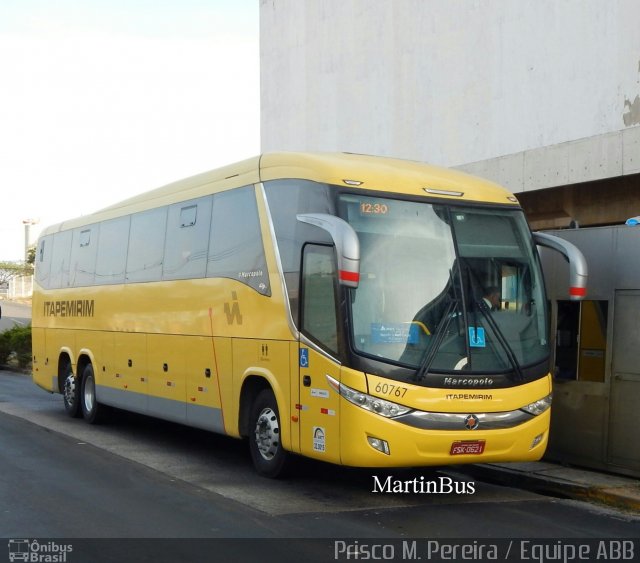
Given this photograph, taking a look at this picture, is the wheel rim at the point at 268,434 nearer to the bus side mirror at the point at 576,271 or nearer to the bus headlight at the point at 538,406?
the bus headlight at the point at 538,406

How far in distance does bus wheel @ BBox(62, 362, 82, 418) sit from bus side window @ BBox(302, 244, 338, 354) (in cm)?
836

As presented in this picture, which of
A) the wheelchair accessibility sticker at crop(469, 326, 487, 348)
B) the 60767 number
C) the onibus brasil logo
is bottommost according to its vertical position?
the onibus brasil logo

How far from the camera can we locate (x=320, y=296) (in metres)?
9.80

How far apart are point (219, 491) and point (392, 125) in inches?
661

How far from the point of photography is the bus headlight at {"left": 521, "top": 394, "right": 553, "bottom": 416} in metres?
9.88

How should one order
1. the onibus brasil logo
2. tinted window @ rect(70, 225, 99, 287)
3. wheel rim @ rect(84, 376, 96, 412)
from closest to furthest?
the onibus brasil logo, wheel rim @ rect(84, 376, 96, 412), tinted window @ rect(70, 225, 99, 287)

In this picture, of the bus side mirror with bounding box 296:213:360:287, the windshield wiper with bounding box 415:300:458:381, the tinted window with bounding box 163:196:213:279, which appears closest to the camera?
the bus side mirror with bounding box 296:213:360:287

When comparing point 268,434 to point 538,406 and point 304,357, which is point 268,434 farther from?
point 538,406

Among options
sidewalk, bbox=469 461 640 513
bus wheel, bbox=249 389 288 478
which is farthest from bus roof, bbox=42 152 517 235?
sidewalk, bbox=469 461 640 513

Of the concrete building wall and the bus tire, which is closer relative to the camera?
the bus tire

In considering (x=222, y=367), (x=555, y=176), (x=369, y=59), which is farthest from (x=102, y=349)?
(x=369, y=59)

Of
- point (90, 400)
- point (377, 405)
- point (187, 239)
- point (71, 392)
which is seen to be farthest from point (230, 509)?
point (71, 392)

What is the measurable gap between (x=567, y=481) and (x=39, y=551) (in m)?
5.73

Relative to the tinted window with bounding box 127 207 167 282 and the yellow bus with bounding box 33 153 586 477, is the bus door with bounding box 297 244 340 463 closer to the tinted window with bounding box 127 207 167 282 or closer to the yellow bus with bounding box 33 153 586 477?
the yellow bus with bounding box 33 153 586 477
